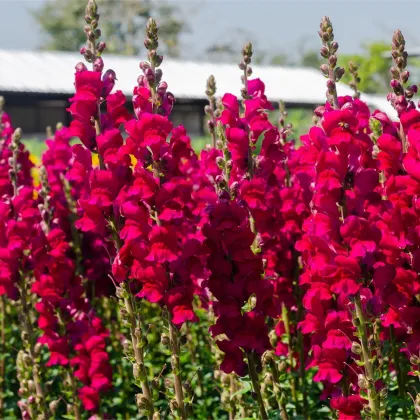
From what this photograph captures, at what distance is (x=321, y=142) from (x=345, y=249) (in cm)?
47

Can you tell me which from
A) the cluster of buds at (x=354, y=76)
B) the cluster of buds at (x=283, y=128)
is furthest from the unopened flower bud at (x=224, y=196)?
the cluster of buds at (x=354, y=76)

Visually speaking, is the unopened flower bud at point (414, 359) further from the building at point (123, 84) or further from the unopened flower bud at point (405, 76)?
the building at point (123, 84)

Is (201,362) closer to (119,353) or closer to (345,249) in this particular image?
(119,353)

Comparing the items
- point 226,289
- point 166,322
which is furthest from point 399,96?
point 166,322

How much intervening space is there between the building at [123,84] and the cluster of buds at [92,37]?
23.3m

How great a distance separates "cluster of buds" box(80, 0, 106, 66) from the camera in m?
3.61

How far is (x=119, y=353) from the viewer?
589 cm

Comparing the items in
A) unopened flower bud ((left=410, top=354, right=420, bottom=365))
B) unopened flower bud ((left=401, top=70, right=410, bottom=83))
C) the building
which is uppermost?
the building

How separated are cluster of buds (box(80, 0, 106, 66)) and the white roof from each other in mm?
22247

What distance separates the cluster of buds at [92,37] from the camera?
361cm

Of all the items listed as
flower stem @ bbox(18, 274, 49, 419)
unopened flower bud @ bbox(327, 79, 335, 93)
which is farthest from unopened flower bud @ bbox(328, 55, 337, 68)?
flower stem @ bbox(18, 274, 49, 419)

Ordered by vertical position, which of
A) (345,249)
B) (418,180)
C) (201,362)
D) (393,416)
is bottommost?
(393,416)

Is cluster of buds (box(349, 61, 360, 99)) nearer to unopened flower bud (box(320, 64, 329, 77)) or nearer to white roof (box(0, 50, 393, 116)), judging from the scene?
unopened flower bud (box(320, 64, 329, 77))

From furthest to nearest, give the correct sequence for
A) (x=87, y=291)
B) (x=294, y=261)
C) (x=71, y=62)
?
(x=71, y=62) → (x=87, y=291) → (x=294, y=261)
